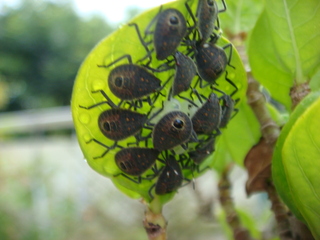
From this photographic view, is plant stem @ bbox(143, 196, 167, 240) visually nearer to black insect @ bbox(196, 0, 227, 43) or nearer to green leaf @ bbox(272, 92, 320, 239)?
green leaf @ bbox(272, 92, 320, 239)

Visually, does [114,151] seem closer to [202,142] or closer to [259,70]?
[202,142]

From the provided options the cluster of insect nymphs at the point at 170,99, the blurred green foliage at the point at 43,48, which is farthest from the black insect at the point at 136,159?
the blurred green foliage at the point at 43,48

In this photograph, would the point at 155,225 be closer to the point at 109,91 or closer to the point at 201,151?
the point at 201,151

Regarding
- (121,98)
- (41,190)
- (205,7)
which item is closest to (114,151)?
(121,98)

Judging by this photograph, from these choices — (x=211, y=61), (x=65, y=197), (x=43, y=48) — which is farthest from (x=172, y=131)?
(x=43, y=48)

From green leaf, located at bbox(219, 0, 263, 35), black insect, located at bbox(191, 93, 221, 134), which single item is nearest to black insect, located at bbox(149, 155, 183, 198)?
black insect, located at bbox(191, 93, 221, 134)
